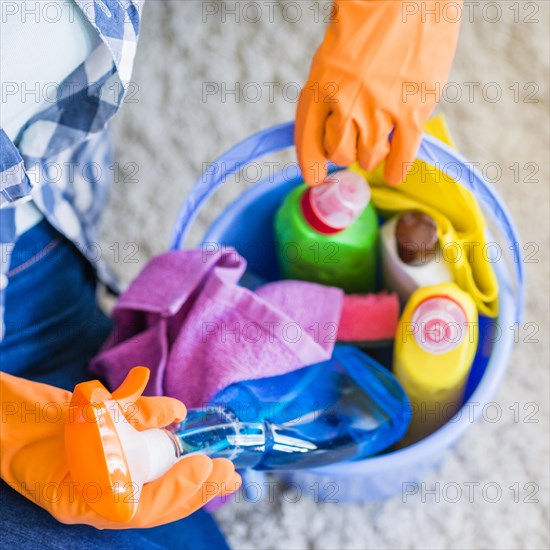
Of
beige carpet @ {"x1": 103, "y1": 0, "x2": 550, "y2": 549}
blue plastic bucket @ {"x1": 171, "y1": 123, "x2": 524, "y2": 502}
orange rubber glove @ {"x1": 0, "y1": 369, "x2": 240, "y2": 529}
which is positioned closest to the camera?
orange rubber glove @ {"x1": 0, "y1": 369, "x2": 240, "y2": 529}

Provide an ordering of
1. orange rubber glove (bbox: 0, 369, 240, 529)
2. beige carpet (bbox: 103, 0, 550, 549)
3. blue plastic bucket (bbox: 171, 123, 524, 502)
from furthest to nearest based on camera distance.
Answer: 1. beige carpet (bbox: 103, 0, 550, 549)
2. blue plastic bucket (bbox: 171, 123, 524, 502)
3. orange rubber glove (bbox: 0, 369, 240, 529)

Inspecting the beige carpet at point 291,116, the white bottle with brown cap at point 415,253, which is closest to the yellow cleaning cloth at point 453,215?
the white bottle with brown cap at point 415,253

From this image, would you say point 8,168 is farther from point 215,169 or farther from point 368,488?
point 368,488

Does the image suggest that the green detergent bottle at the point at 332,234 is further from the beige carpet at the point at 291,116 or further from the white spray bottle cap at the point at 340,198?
the beige carpet at the point at 291,116

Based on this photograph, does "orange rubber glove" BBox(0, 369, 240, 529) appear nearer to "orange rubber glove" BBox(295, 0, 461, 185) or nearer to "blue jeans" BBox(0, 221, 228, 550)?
"blue jeans" BBox(0, 221, 228, 550)

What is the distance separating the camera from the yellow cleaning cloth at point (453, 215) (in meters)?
0.66

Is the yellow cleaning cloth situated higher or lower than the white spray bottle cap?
lower

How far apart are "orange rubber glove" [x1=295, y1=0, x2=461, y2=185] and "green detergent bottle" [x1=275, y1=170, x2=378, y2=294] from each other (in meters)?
0.07

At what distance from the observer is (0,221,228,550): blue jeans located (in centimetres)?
56

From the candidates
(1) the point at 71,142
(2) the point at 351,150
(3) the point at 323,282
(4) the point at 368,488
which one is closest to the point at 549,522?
(4) the point at 368,488

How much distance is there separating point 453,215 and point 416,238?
51 mm

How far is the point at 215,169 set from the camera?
0.65m

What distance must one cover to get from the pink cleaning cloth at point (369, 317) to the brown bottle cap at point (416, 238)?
0.12 ft

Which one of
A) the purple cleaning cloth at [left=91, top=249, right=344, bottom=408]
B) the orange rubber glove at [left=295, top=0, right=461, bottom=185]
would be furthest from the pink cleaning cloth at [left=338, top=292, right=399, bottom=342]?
the orange rubber glove at [left=295, top=0, right=461, bottom=185]
